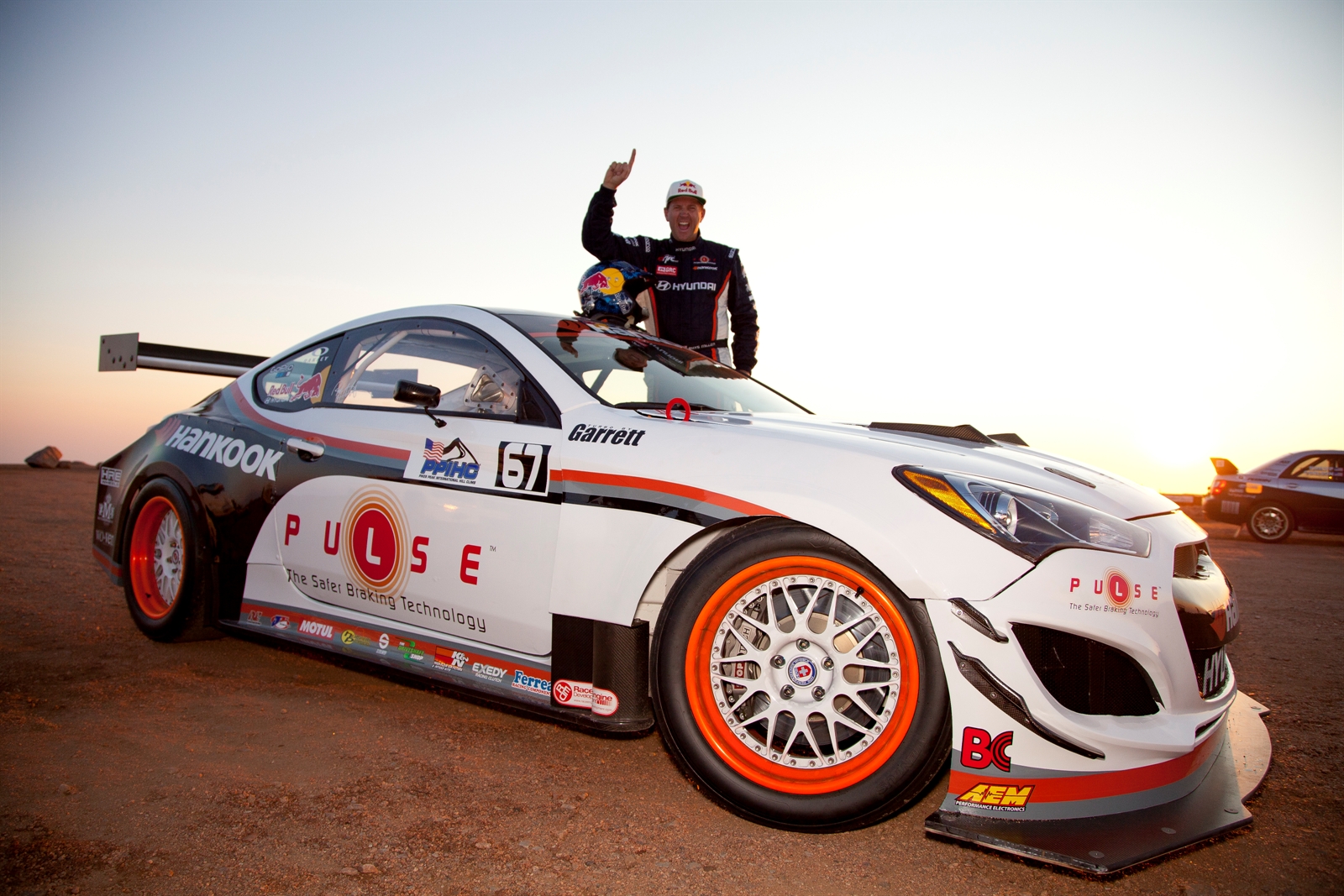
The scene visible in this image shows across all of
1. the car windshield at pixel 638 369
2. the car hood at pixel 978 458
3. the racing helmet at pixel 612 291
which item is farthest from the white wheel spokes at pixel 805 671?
the racing helmet at pixel 612 291

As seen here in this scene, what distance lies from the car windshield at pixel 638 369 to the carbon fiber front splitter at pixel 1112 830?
1521mm

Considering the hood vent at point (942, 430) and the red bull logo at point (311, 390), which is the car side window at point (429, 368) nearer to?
the red bull logo at point (311, 390)

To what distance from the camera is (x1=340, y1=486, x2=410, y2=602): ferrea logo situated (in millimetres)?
3025

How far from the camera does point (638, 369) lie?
10.6 ft

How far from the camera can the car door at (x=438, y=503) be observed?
2727mm

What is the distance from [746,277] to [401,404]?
3.01m

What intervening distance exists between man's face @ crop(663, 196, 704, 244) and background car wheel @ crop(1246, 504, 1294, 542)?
396 inches

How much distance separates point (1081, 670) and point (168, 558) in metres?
3.84

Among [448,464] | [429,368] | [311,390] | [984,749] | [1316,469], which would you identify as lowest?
[984,749]

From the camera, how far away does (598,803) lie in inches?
96.7

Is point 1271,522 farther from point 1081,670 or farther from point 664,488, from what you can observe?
point 664,488

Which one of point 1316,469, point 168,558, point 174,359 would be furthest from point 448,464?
point 1316,469

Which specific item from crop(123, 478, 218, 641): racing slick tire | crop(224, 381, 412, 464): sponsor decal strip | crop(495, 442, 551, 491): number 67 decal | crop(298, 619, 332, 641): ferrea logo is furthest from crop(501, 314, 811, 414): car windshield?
crop(123, 478, 218, 641): racing slick tire

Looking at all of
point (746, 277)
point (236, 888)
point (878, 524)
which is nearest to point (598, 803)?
point (236, 888)
